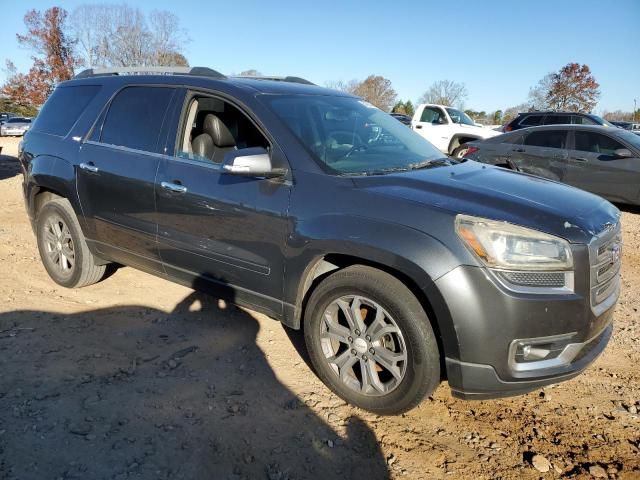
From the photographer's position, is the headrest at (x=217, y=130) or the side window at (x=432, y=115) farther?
the side window at (x=432, y=115)

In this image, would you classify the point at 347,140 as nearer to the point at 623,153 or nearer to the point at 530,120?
the point at 623,153

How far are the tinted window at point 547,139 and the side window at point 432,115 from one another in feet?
21.3

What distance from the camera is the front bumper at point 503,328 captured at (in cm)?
229

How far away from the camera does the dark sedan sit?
26.6 ft

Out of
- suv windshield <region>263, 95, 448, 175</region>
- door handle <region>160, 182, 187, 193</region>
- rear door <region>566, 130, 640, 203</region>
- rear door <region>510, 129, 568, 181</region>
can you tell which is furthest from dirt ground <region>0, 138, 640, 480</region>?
rear door <region>510, 129, 568, 181</region>

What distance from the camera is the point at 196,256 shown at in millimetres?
3359

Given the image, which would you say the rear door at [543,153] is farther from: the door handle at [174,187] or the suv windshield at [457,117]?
the door handle at [174,187]

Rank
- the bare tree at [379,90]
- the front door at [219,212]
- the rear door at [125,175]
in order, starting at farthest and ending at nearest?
1. the bare tree at [379,90]
2. the rear door at [125,175]
3. the front door at [219,212]

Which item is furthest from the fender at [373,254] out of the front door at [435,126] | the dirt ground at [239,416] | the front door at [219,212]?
the front door at [435,126]

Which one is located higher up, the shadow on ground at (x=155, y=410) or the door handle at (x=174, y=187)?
the door handle at (x=174, y=187)

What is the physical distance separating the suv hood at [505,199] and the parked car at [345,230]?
13 millimetres

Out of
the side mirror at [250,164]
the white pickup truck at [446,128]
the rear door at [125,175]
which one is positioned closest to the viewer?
the side mirror at [250,164]

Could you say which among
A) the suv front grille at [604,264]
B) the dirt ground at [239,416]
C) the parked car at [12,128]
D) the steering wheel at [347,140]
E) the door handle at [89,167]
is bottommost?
the dirt ground at [239,416]

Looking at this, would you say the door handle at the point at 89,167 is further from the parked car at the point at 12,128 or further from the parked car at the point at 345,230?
the parked car at the point at 12,128
